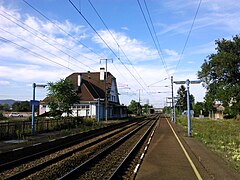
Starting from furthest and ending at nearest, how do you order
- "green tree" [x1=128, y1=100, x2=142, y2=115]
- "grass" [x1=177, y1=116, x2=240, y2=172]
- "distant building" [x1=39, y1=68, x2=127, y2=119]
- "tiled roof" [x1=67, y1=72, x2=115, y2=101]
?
1. "green tree" [x1=128, y1=100, x2=142, y2=115]
2. "tiled roof" [x1=67, y1=72, x2=115, y2=101]
3. "distant building" [x1=39, y1=68, x2=127, y2=119]
4. "grass" [x1=177, y1=116, x2=240, y2=172]

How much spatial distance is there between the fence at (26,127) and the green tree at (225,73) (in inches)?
1417

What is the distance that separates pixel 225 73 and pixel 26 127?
4668 centimetres

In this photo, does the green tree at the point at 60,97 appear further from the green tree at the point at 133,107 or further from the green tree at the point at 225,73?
the green tree at the point at 133,107

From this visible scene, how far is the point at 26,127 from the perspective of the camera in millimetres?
22672

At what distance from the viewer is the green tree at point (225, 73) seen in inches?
2245

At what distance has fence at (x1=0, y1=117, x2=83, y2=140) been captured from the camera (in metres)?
19.7

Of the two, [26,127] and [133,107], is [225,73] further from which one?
[133,107]

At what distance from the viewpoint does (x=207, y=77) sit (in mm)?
63344

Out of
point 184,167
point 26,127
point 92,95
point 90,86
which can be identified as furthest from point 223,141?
point 90,86

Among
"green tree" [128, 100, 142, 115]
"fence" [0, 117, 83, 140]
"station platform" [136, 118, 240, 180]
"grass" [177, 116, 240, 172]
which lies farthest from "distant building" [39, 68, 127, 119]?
"green tree" [128, 100, 142, 115]

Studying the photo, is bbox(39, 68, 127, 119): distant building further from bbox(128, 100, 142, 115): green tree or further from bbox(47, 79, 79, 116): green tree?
bbox(128, 100, 142, 115): green tree

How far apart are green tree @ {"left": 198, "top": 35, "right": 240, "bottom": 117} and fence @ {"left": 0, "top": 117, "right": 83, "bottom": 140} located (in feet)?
118

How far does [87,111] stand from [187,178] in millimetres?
49007

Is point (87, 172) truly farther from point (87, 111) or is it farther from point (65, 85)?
point (87, 111)
